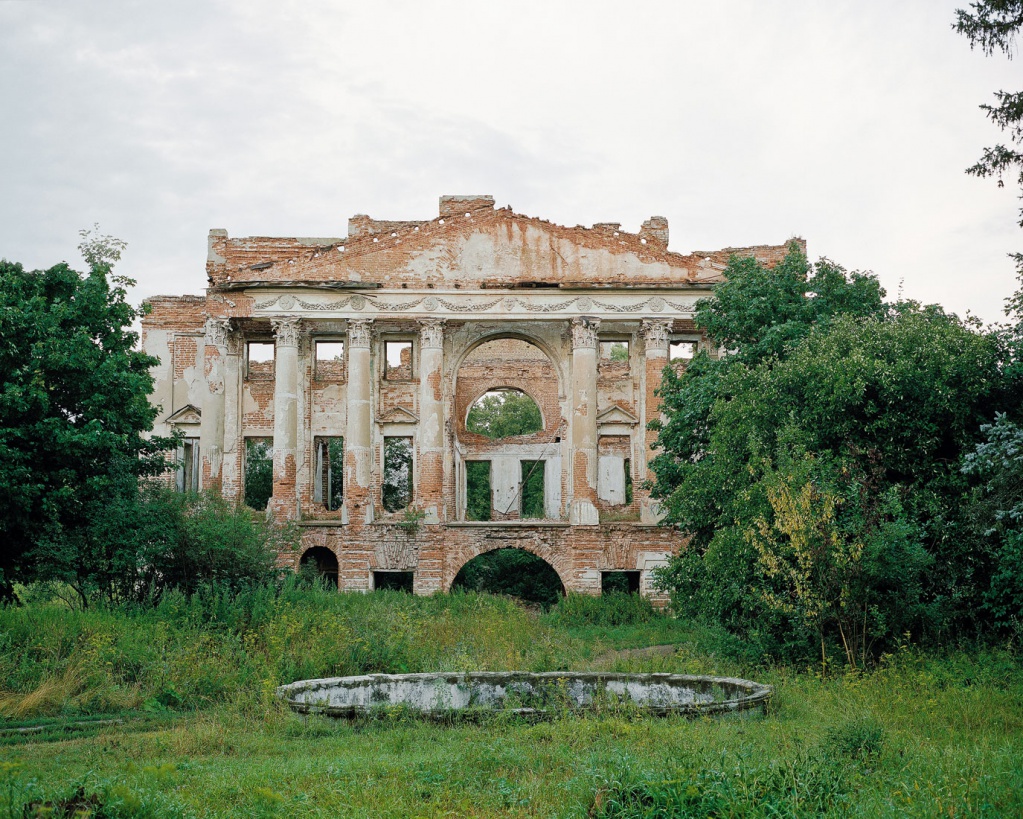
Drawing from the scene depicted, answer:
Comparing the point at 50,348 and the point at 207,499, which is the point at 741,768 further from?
the point at 207,499

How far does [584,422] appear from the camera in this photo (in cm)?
2634

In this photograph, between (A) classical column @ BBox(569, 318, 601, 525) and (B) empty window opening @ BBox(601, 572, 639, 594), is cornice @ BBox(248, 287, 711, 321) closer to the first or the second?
(A) classical column @ BBox(569, 318, 601, 525)

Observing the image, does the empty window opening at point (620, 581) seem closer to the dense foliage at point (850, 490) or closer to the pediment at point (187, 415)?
the dense foliage at point (850, 490)

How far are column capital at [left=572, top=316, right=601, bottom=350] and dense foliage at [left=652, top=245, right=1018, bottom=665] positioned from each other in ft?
36.2

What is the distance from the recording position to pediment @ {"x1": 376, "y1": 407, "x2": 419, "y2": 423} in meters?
27.9

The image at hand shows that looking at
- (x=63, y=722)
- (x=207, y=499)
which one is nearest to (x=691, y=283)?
(x=207, y=499)

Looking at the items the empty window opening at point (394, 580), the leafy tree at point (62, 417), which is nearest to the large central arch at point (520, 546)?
the empty window opening at point (394, 580)

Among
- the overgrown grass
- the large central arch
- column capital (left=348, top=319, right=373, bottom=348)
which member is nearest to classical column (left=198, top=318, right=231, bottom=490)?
column capital (left=348, top=319, right=373, bottom=348)

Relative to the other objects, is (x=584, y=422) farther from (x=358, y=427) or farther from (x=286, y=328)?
(x=286, y=328)

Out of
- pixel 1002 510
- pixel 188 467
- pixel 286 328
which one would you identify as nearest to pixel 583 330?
pixel 286 328

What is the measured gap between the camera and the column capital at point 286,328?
26562 mm

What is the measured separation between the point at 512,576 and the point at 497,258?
9.49 meters

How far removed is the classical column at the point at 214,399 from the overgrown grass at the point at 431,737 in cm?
1131

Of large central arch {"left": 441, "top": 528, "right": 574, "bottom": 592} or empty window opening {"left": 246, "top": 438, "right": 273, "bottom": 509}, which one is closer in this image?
large central arch {"left": 441, "top": 528, "right": 574, "bottom": 592}
